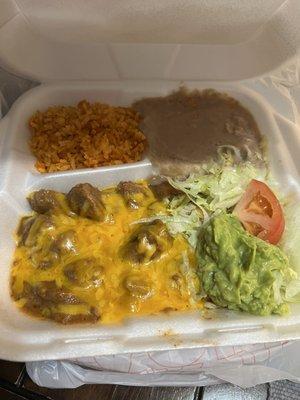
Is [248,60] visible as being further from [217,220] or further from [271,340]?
[271,340]

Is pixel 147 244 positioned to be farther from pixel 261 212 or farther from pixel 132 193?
pixel 261 212

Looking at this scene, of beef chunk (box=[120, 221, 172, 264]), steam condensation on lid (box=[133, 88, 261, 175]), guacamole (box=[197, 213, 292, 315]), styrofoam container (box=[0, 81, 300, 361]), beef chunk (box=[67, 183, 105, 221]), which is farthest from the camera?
steam condensation on lid (box=[133, 88, 261, 175])

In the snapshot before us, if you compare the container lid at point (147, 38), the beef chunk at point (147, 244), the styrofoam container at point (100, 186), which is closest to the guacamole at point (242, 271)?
the styrofoam container at point (100, 186)

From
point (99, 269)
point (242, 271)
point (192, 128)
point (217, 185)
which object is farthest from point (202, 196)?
point (99, 269)

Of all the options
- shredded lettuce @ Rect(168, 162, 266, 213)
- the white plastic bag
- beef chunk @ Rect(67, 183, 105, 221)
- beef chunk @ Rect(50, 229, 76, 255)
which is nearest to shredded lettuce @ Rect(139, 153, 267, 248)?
shredded lettuce @ Rect(168, 162, 266, 213)

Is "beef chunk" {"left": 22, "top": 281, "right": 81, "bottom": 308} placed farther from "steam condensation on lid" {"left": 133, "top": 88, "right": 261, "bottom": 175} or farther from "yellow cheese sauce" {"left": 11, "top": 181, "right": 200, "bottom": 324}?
"steam condensation on lid" {"left": 133, "top": 88, "right": 261, "bottom": 175}
